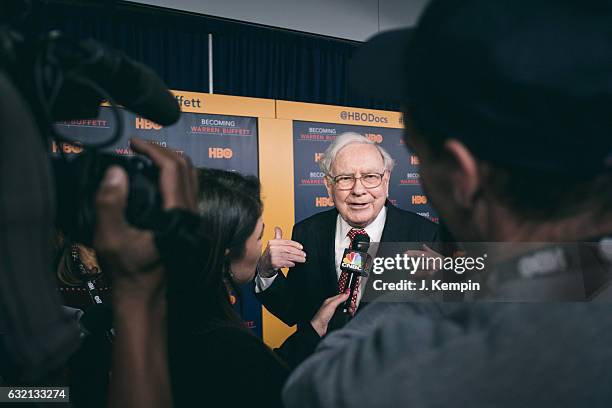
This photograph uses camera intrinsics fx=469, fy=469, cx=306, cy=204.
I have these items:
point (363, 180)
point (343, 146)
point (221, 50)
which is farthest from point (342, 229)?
point (221, 50)

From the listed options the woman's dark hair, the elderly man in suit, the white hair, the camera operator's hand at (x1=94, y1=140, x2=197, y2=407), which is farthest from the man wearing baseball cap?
the white hair

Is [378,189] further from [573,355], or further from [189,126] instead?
[573,355]

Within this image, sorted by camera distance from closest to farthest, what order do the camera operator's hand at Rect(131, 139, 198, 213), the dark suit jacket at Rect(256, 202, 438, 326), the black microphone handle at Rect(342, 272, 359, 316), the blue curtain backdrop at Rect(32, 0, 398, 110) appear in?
1. the camera operator's hand at Rect(131, 139, 198, 213)
2. the black microphone handle at Rect(342, 272, 359, 316)
3. the dark suit jacket at Rect(256, 202, 438, 326)
4. the blue curtain backdrop at Rect(32, 0, 398, 110)

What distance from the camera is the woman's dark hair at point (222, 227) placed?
933mm

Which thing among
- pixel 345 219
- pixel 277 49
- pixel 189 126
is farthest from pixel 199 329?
pixel 277 49

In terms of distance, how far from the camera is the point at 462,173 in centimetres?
46

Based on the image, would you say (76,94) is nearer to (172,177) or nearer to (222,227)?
(172,177)

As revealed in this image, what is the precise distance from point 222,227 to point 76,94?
1.65 ft

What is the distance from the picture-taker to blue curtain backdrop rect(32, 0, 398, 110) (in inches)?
112

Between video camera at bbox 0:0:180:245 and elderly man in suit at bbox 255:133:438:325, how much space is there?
1.45 metres

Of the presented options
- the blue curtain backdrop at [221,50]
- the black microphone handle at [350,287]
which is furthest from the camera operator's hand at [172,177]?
the blue curtain backdrop at [221,50]

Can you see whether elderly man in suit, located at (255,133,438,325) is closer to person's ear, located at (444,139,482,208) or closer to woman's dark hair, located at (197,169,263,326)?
woman's dark hair, located at (197,169,263,326)

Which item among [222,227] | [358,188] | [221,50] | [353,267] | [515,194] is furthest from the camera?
[221,50]

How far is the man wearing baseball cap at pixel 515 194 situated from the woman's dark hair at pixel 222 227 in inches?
19.6
